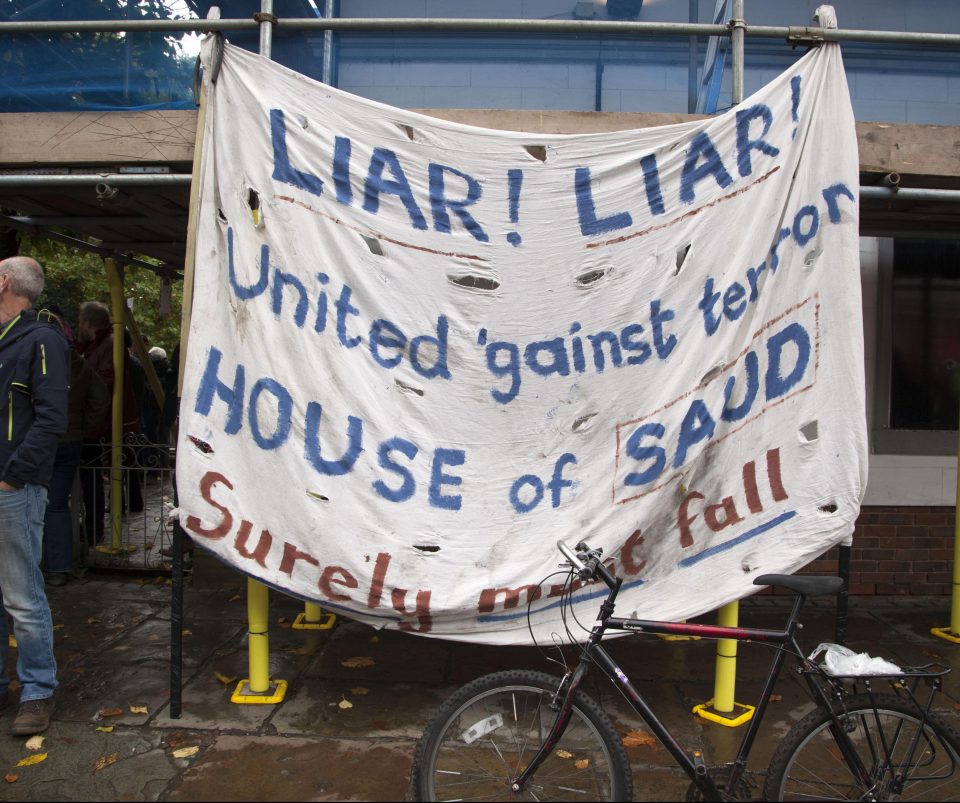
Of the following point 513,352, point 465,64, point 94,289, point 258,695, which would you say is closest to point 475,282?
point 513,352

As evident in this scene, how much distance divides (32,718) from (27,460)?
1.21 meters

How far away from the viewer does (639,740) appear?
12.7 feet

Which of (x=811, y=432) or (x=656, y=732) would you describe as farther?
(x=811, y=432)

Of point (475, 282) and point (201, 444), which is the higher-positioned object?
point (475, 282)

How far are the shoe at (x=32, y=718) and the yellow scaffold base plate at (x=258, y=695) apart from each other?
845 mm

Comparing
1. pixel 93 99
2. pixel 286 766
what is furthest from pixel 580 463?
pixel 93 99

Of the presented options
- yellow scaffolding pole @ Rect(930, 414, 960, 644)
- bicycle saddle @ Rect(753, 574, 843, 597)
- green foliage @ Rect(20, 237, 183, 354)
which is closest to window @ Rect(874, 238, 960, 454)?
yellow scaffolding pole @ Rect(930, 414, 960, 644)

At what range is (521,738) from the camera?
299 cm

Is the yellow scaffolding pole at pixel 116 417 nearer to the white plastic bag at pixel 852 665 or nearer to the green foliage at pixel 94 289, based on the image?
the white plastic bag at pixel 852 665

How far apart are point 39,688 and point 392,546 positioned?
1786mm

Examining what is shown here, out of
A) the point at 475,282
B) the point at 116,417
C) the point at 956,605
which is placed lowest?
the point at 956,605

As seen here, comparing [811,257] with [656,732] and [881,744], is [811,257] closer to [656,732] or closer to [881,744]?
[881,744]

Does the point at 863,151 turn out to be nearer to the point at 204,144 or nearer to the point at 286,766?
the point at 204,144

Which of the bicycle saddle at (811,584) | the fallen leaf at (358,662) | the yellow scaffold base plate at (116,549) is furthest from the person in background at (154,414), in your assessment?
the bicycle saddle at (811,584)
